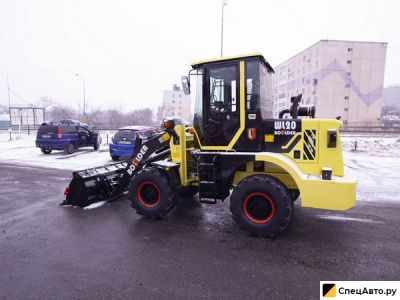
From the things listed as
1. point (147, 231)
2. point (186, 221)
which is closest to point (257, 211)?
point (186, 221)

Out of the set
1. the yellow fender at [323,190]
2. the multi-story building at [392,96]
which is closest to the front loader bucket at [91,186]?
the yellow fender at [323,190]

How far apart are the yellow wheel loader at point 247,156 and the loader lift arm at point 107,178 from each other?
1.9 inches

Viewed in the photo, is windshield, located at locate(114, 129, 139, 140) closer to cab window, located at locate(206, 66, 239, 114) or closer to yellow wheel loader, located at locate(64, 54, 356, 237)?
yellow wheel loader, located at locate(64, 54, 356, 237)

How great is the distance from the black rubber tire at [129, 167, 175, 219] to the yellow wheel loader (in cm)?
2

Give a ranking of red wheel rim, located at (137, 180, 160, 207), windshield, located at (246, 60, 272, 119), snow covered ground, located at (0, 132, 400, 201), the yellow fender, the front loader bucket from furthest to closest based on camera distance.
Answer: snow covered ground, located at (0, 132, 400, 201), the front loader bucket, red wheel rim, located at (137, 180, 160, 207), windshield, located at (246, 60, 272, 119), the yellow fender

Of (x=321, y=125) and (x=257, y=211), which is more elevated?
(x=321, y=125)

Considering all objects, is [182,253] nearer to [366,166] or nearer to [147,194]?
[147,194]

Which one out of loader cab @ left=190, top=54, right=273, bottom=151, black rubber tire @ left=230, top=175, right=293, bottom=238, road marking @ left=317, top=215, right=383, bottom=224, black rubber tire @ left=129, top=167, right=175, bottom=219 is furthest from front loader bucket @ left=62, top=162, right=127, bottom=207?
road marking @ left=317, top=215, right=383, bottom=224

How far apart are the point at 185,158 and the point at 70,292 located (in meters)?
3.18

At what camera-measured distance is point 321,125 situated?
4844 millimetres

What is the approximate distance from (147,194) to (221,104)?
2298 mm

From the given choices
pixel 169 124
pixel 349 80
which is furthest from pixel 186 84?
pixel 349 80

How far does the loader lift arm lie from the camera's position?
6.32m

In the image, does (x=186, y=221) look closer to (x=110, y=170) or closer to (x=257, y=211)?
(x=257, y=211)
